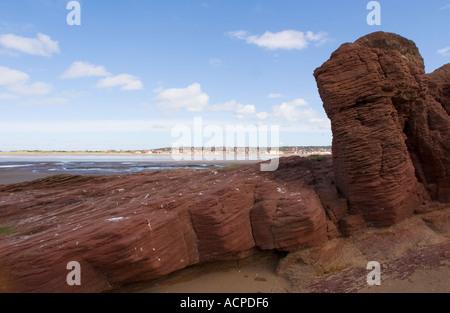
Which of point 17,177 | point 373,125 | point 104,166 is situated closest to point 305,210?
point 373,125

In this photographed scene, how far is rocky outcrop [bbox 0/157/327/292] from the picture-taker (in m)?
6.02

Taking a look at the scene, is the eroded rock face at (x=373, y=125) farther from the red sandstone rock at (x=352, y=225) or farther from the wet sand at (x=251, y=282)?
the wet sand at (x=251, y=282)

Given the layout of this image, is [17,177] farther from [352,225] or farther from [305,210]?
[352,225]

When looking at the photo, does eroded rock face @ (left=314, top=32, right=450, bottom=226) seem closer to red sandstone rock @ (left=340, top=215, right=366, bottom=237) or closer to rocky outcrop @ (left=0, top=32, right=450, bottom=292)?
rocky outcrop @ (left=0, top=32, right=450, bottom=292)

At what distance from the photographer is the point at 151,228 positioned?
677 cm

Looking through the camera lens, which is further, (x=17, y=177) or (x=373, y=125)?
(x=17, y=177)

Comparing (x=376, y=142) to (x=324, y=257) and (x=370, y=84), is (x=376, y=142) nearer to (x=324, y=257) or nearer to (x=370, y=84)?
(x=370, y=84)

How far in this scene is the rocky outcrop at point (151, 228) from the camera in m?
6.02

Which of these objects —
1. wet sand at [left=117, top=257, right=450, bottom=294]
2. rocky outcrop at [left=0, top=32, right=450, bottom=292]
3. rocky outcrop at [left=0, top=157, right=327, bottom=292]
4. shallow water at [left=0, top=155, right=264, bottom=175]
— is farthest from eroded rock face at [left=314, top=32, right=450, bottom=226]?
shallow water at [left=0, top=155, right=264, bottom=175]

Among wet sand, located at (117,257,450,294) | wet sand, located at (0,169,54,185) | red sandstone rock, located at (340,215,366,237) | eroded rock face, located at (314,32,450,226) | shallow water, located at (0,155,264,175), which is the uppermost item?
eroded rock face, located at (314,32,450,226)

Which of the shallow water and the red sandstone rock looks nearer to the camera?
the red sandstone rock

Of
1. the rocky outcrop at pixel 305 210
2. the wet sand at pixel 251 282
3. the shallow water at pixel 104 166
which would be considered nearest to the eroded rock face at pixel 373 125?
the rocky outcrop at pixel 305 210

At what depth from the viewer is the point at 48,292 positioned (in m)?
5.90
